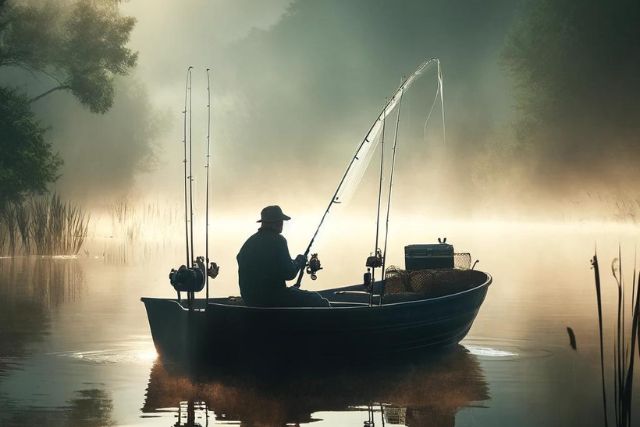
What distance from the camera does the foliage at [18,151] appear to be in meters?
34.0

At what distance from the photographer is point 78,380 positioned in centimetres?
1308

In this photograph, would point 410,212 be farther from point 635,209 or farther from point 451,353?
point 451,353

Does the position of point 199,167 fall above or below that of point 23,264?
above

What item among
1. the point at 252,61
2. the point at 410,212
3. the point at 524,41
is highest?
the point at 252,61

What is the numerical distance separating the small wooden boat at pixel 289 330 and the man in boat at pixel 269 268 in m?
0.31

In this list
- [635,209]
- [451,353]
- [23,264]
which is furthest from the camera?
[635,209]

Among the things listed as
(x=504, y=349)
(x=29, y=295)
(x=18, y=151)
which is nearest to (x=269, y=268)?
(x=504, y=349)

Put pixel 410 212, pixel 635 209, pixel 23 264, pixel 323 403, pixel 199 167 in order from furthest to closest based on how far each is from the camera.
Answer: pixel 199 167 < pixel 410 212 < pixel 635 209 < pixel 23 264 < pixel 323 403

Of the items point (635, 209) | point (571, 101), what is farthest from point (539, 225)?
point (635, 209)

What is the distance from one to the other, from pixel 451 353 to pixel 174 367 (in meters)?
3.54

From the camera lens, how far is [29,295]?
23.7m

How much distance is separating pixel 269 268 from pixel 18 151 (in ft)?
74.2


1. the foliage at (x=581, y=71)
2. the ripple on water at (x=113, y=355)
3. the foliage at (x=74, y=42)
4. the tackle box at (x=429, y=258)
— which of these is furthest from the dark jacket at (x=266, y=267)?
the foliage at (x=581, y=71)

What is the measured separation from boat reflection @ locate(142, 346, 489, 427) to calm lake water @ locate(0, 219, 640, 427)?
0.02 m
